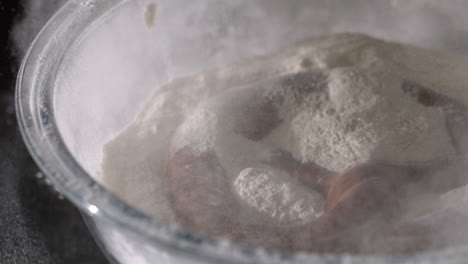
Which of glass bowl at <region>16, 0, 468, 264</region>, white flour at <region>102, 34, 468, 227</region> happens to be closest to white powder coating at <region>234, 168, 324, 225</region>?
white flour at <region>102, 34, 468, 227</region>

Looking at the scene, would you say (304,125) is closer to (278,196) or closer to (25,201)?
(278,196)

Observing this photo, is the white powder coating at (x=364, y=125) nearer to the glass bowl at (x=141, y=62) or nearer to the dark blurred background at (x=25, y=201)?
the glass bowl at (x=141, y=62)

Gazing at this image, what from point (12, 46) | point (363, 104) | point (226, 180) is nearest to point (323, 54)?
point (363, 104)

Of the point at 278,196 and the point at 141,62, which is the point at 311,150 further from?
the point at 141,62

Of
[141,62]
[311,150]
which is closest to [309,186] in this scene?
[311,150]

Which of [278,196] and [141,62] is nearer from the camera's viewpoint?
[278,196]

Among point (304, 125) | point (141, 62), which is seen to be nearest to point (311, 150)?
point (304, 125)
